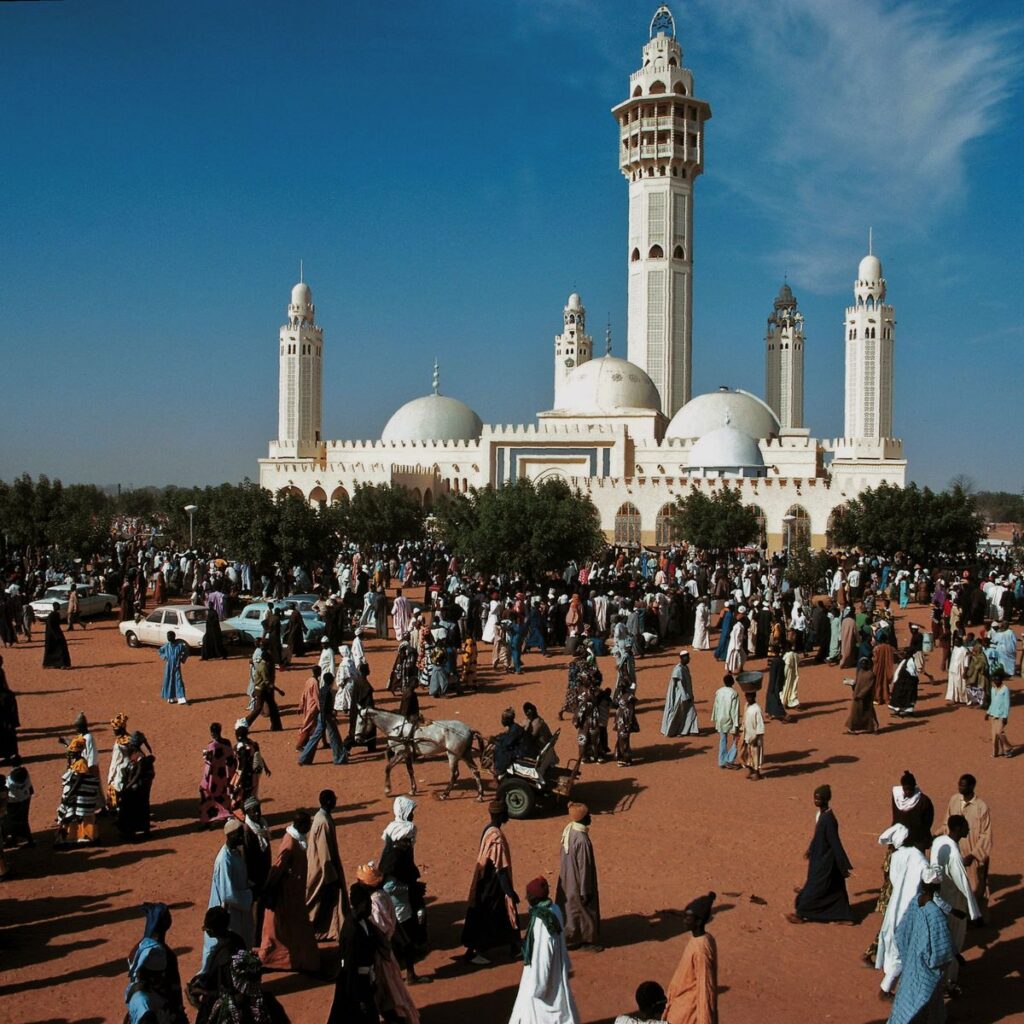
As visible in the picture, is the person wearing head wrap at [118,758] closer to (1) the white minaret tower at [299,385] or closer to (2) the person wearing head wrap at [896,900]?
(2) the person wearing head wrap at [896,900]

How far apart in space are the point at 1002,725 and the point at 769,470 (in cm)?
3383

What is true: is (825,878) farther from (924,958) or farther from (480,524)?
(480,524)

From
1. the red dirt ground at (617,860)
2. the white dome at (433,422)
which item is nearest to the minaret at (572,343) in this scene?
the white dome at (433,422)

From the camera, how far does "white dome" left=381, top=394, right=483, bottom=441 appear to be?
54.2 metres

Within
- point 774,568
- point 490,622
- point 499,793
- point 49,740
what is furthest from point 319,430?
point 499,793

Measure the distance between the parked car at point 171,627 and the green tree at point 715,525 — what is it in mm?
18909

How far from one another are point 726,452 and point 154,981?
125ft

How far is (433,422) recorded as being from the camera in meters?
54.5

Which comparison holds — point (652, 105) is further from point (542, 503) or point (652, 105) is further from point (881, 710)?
point (881, 710)

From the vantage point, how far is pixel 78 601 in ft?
66.1

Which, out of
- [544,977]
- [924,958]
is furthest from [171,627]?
[924,958]

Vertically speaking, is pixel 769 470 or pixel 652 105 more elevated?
pixel 652 105

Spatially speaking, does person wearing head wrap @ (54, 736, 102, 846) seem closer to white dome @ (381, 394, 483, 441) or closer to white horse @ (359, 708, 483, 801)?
white horse @ (359, 708, 483, 801)

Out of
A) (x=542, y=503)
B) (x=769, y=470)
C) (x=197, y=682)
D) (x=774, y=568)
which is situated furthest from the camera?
(x=769, y=470)
